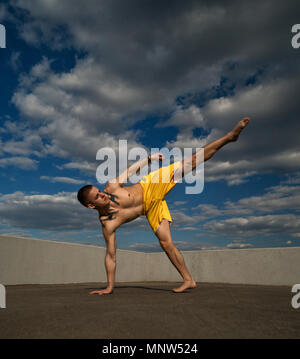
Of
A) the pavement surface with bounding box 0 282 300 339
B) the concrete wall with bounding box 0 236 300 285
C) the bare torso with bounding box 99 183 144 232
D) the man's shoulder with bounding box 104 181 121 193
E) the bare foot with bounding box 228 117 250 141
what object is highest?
the bare foot with bounding box 228 117 250 141

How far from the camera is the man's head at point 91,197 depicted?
2.66 meters

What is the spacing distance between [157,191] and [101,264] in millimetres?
4464

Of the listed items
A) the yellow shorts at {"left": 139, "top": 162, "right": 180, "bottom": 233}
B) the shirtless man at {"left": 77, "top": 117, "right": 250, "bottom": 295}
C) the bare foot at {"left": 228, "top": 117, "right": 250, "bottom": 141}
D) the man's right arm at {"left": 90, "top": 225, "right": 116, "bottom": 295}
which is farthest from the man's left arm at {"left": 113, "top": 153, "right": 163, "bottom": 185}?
the bare foot at {"left": 228, "top": 117, "right": 250, "bottom": 141}

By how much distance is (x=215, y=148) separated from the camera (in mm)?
2658

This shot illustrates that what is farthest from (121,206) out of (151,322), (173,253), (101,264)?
(101,264)

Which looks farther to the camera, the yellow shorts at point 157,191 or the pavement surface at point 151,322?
the yellow shorts at point 157,191

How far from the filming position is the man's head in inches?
105

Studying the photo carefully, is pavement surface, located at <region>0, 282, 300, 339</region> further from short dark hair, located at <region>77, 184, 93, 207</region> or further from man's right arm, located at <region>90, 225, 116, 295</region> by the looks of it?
short dark hair, located at <region>77, 184, 93, 207</region>

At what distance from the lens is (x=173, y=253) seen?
109 inches

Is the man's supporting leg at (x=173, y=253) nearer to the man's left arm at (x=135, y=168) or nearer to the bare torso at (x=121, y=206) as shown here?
the bare torso at (x=121, y=206)

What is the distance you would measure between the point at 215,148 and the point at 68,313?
72.3 inches

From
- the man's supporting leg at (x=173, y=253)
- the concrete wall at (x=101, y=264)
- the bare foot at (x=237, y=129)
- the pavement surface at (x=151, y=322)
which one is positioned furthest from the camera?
the concrete wall at (x=101, y=264)

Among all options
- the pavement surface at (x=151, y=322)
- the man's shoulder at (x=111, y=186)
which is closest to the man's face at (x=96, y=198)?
the man's shoulder at (x=111, y=186)

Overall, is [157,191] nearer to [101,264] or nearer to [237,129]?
[237,129]
